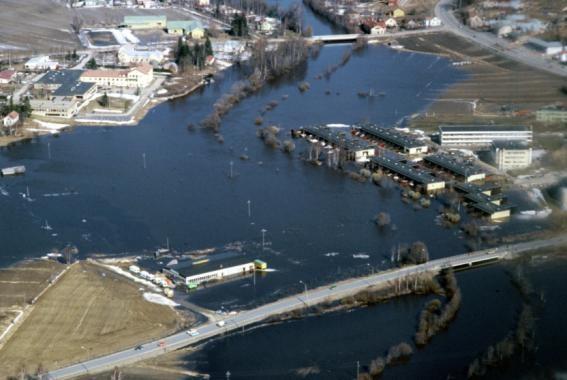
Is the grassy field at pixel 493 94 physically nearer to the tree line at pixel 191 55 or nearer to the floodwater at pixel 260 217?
the floodwater at pixel 260 217

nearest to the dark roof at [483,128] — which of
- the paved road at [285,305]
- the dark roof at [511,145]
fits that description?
the dark roof at [511,145]

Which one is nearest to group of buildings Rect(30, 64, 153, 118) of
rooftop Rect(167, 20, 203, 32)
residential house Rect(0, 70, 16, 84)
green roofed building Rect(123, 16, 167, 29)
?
residential house Rect(0, 70, 16, 84)

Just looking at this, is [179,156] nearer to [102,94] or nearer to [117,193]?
[117,193]

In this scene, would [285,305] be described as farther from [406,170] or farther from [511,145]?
[511,145]

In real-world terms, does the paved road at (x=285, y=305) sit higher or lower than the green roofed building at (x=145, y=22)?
lower

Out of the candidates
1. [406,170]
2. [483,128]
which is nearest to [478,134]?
[483,128]

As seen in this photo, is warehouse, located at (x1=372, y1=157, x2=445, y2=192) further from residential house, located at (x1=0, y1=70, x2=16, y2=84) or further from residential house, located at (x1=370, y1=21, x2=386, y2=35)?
residential house, located at (x1=370, y1=21, x2=386, y2=35)
